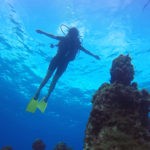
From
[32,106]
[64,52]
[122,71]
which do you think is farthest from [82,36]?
[122,71]

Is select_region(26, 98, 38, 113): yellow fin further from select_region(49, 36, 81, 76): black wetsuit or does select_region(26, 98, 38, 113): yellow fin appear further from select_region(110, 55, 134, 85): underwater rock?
select_region(110, 55, 134, 85): underwater rock

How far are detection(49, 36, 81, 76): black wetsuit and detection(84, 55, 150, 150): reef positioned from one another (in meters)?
5.31

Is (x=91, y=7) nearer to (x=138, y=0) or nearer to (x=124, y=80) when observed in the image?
(x=138, y=0)

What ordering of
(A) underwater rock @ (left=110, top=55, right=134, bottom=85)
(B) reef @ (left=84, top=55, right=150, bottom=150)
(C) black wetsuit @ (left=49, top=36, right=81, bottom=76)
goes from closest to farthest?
(B) reef @ (left=84, top=55, right=150, bottom=150), (A) underwater rock @ (left=110, top=55, right=134, bottom=85), (C) black wetsuit @ (left=49, top=36, right=81, bottom=76)

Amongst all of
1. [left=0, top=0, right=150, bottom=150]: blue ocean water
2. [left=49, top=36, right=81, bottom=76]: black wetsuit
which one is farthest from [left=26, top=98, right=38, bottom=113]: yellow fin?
[left=0, top=0, right=150, bottom=150]: blue ocean water

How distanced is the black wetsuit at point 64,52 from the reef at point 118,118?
209 inches

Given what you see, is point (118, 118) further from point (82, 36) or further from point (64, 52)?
point (82, 36)

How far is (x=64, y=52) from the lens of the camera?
1115 centimetres

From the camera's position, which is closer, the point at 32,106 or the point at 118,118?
the point at 118,118

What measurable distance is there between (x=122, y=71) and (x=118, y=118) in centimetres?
192

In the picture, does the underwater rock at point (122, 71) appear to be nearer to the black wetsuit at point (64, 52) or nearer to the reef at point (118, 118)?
the reef at point (118, 118)

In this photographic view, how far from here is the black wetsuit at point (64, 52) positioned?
1098 centimetres

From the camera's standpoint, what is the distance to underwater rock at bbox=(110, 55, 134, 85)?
21.2 feet

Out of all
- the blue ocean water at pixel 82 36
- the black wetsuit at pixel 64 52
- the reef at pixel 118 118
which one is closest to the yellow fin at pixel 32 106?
the black wetsuit at pixel 64 52
